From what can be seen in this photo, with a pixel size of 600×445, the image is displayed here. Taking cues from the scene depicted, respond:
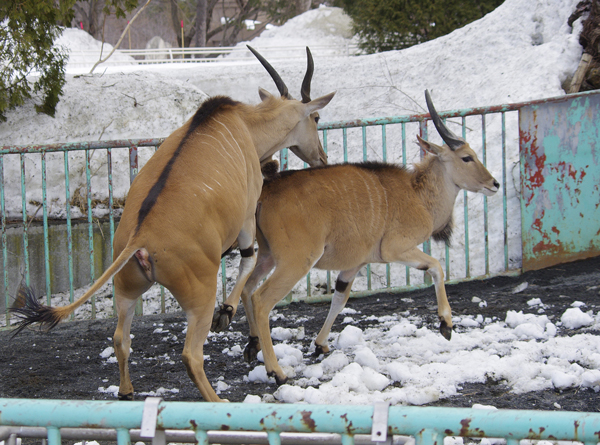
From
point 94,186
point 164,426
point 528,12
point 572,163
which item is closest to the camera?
point 164,426

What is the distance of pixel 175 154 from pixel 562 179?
4507mm

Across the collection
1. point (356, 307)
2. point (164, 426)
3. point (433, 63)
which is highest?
point (433, 63)

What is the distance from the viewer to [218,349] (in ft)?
15.6

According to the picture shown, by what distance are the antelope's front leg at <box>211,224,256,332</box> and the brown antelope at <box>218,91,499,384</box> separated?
14 cm

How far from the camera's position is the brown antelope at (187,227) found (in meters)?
3.04

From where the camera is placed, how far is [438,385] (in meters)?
3.58

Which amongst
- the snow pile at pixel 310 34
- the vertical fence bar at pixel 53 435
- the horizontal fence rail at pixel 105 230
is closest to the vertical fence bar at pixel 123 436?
the vertical fence bar at pixel 53 435

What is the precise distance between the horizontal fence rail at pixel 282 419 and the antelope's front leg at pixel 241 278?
8.58 ft

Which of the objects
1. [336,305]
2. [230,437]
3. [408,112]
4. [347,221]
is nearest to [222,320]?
[336,305]

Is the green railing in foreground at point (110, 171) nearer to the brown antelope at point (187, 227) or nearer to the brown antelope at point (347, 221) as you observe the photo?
the brown antelope at point (347, 221)

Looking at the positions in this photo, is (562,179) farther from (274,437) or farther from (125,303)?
(274,437)

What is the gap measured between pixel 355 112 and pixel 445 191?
6.45 meters

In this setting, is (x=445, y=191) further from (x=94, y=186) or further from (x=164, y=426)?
(x=94, y=186)

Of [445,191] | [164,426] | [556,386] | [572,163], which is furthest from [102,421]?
[572,163]
